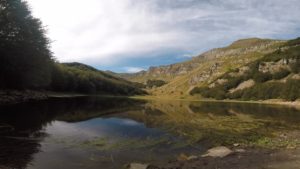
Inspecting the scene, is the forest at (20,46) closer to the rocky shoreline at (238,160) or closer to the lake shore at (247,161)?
the rocky shoreline at (238,160)

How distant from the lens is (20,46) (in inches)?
3049

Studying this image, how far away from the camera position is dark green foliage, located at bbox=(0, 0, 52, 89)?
73688 millimetres

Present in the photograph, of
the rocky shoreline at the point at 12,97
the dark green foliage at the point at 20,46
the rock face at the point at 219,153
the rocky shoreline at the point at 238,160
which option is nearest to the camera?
the rocky shoreline at the point at 238,160

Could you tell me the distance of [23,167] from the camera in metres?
21.1

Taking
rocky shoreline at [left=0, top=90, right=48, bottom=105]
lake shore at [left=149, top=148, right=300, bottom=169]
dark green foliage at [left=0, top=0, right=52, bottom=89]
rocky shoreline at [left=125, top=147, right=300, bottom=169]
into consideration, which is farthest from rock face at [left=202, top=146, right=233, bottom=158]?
dark green foliage at [left=0, top=0, right=52, bottom=89]

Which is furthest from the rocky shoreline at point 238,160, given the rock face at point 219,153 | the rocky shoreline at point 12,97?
the rocky shoreline at point 12,97

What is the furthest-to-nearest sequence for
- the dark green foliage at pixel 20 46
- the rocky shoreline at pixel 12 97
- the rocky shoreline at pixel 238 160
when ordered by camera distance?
1. the dark green foliage at pixel 20 46
2. the rocky shoreline at pixel 12 97
3. the rocky shoreline at pixel 238 160

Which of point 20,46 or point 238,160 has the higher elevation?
point 20,46

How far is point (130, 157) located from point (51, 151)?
7058 millimetres

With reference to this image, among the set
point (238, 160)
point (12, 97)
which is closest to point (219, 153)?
point (238, 160)

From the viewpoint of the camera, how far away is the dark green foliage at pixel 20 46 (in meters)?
73.7

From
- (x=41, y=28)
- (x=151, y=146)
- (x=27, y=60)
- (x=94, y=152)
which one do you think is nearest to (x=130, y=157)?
(x=94, y=152)

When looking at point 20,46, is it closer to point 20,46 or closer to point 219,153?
point 20,46

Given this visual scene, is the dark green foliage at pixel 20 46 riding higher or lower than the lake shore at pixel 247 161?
higher
